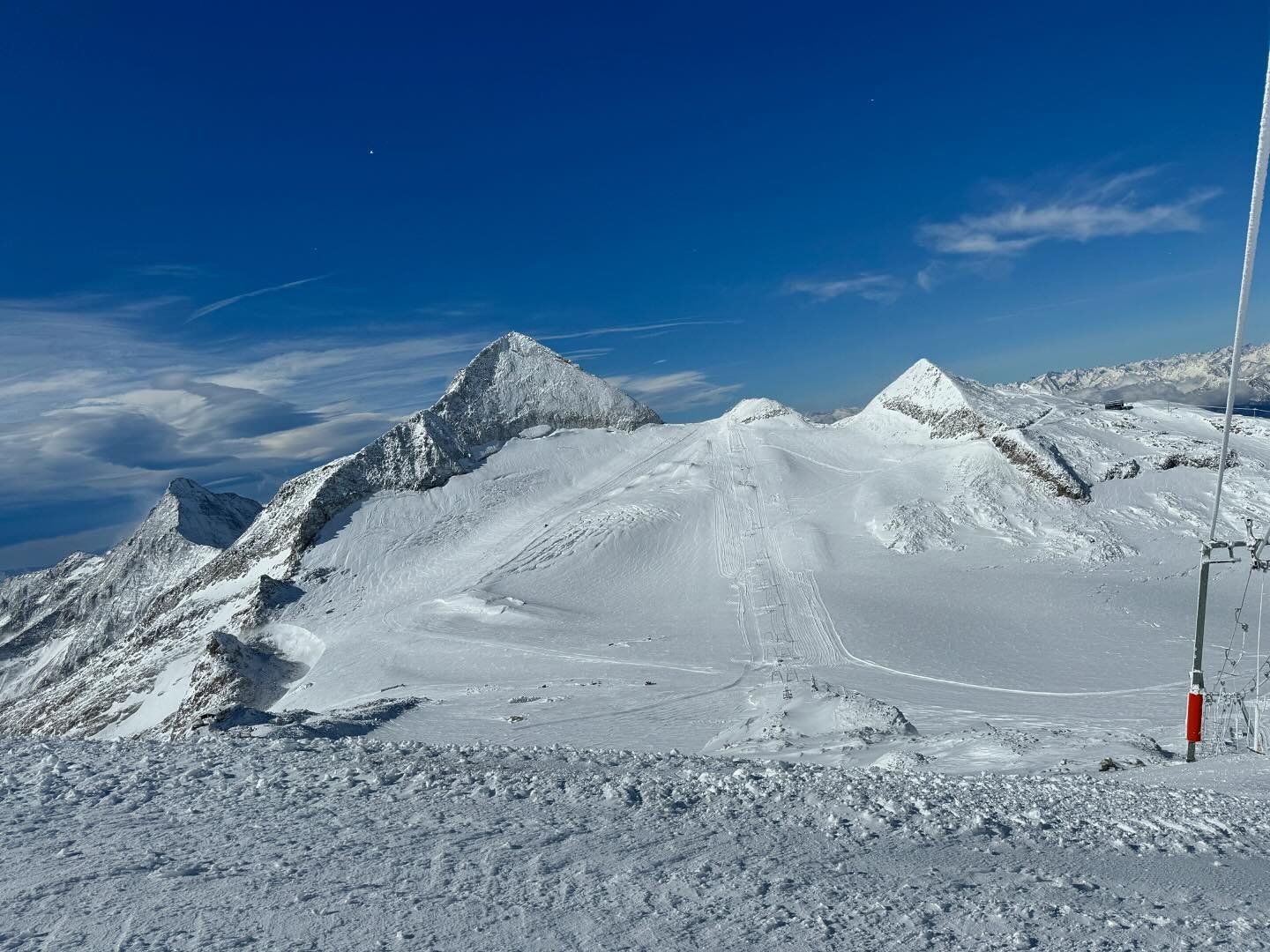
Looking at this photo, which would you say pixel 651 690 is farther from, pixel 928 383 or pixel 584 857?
pixel 928 383

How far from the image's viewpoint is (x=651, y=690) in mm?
22797

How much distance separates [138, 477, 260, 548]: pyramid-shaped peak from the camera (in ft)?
203

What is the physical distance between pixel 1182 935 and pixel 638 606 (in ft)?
99.4

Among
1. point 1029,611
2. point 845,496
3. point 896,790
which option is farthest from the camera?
point 845,496

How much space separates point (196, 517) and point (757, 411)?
4923 centimetres

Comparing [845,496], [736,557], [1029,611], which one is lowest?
[1029,611]

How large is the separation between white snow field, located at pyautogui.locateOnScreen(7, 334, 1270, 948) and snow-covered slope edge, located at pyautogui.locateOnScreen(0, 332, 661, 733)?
28cm

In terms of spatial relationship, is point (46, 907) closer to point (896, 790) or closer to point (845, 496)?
point (896, 790)

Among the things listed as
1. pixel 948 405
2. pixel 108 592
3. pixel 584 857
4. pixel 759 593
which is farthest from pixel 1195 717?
pixel 108 592

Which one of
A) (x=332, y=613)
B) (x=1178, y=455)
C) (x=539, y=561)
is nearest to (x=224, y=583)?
(x=332, y=613)

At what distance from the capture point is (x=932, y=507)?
41.4m

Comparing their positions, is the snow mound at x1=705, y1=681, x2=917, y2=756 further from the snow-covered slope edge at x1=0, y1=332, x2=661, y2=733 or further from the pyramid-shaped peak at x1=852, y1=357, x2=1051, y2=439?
the pyramid-shaped peak at x1=852, y1=357, x2=1051, y2=439

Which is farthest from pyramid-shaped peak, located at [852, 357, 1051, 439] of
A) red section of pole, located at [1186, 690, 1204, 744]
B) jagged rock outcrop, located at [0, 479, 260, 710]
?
jagged rock outcrop, located at [0, 479, 260, 710]

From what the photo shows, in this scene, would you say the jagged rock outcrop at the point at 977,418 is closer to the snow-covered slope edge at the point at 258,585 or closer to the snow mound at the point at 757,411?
the snow mound at the point at 757,411
